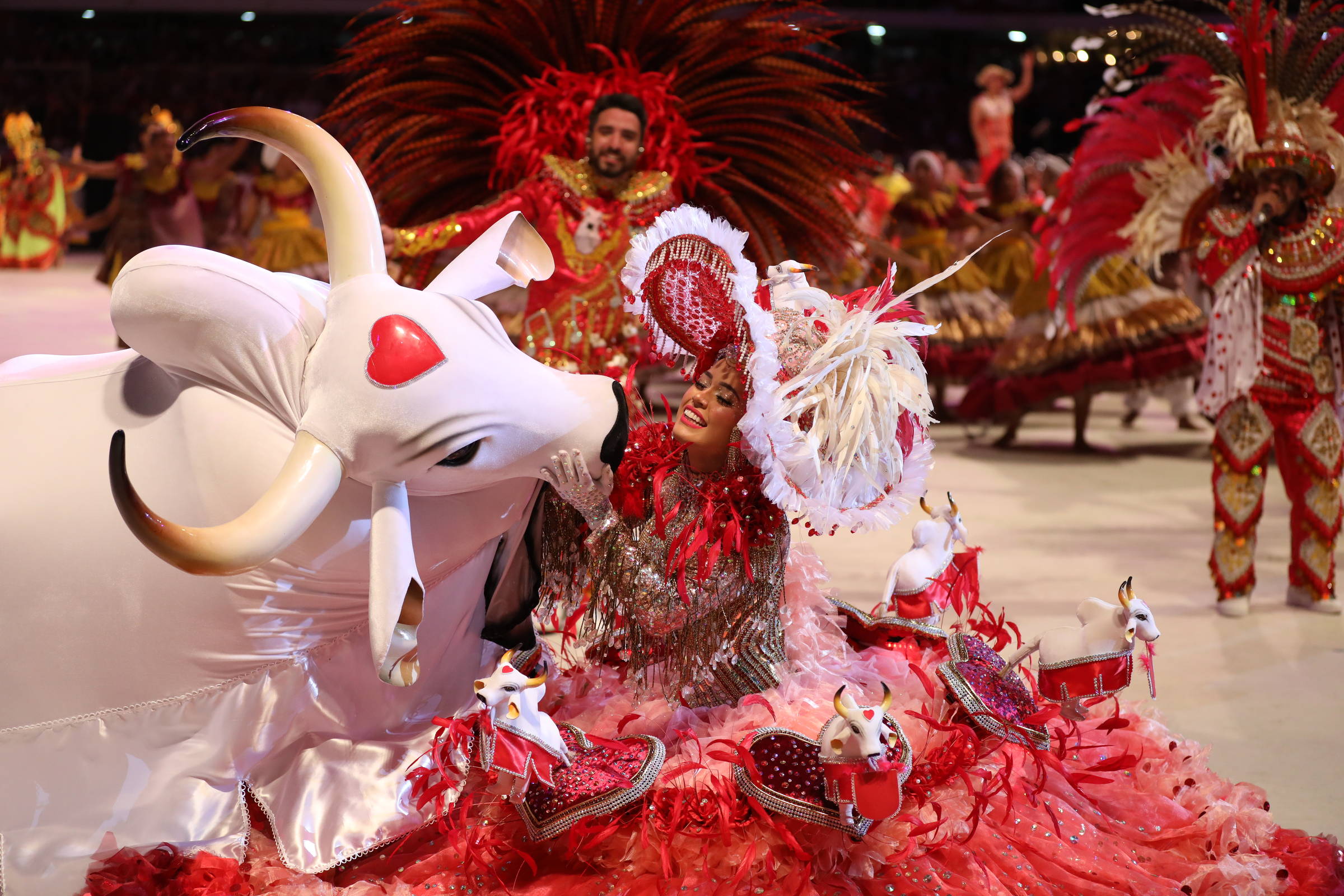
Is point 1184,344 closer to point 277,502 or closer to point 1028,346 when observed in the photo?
point 1028,346

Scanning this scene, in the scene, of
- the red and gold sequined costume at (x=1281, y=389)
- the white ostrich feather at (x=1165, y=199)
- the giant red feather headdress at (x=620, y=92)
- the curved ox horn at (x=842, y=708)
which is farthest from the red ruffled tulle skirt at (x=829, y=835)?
the white ostrich feather at (x=1165, y=199)

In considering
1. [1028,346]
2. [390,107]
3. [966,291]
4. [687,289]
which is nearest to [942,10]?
[966,291]

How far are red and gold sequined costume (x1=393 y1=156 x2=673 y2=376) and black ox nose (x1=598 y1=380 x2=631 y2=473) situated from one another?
1.48m

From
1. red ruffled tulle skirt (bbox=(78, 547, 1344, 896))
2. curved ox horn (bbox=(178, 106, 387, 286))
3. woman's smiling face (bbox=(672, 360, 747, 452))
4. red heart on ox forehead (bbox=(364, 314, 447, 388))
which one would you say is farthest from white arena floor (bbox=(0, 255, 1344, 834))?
curved ox horn (bbox=(178, 106, 387, 286))

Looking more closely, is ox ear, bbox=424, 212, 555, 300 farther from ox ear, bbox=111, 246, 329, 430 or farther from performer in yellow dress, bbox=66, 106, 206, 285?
performer in yellow dress, bbox=66, 106, 206, 285

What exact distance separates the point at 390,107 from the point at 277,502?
1.90 meters

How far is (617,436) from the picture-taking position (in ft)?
5.95

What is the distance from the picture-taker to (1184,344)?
19.4 feet

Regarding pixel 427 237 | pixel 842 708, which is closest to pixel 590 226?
pixel 427 237

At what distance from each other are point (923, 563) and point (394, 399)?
1.17 metres

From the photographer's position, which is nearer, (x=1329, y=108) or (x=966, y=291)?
(x=1329, y=108)

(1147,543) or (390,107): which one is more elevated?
(390,107)

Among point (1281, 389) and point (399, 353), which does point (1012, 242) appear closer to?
point (1281, 389)

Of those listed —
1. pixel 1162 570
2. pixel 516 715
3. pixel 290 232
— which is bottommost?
pixel 1162 570
